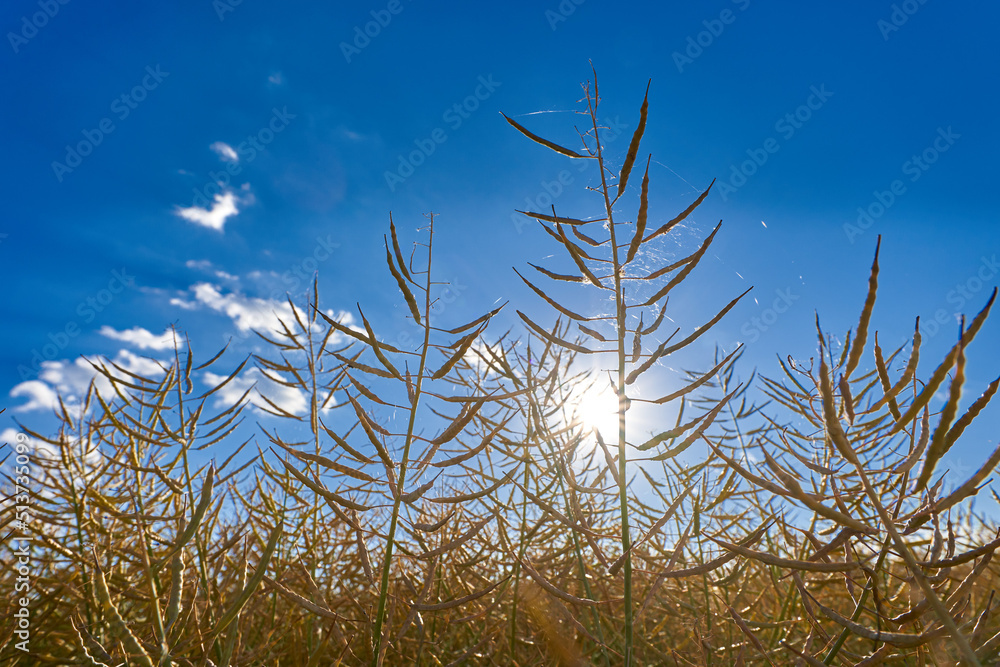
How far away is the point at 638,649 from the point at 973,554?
5.77ft

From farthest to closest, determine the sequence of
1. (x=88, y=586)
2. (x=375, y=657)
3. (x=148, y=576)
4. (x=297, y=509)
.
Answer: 1. (x=297, y=509)
2. (x=88, y=586)
3. (x=375, y=657)
4. (x=148, y=576)

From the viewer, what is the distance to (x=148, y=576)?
812 millimetres

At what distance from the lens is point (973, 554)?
22.6 inches

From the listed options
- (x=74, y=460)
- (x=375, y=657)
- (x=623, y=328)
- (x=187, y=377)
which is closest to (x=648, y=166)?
(x=623, y=328)

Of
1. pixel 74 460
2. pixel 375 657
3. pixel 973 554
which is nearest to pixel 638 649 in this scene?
pixel 375 657

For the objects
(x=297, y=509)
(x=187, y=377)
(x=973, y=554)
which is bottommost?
(x=973, y=554)

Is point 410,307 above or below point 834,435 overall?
above

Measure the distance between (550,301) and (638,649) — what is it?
160 centimetres

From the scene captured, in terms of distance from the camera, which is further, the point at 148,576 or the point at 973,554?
the point at 148,576

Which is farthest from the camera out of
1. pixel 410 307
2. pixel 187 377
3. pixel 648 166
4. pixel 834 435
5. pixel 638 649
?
pixel 638 649

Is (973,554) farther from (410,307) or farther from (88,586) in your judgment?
(88,586)

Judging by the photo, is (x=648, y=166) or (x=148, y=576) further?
(x=648, y=166)

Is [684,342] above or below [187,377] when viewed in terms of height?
below

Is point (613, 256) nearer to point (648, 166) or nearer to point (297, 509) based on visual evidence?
point (648, 166)
